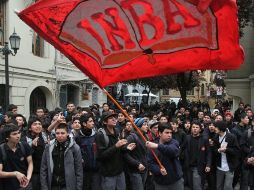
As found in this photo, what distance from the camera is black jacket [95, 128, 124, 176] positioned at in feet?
21.8

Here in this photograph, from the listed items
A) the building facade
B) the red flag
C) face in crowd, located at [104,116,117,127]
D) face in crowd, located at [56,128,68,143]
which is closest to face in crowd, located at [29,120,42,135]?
face in crowd, located at [56,128,68,143]

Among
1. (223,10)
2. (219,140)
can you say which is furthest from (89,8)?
(219,140)

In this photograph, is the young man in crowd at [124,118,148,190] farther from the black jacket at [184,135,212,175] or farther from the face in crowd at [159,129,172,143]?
the black jacket at [184,135,212,175]

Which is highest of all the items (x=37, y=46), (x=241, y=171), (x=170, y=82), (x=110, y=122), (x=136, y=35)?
(x=37, y=46)

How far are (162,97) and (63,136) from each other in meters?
58.4

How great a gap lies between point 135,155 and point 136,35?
2.77m

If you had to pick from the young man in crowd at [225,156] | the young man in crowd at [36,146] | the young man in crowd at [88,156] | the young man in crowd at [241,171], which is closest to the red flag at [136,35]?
the young man in crowd at [36,146]

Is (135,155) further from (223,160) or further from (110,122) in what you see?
(223,160)

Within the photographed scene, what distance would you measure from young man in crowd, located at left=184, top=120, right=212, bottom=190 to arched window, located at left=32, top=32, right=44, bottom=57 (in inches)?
504

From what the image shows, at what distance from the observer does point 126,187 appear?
7703mm

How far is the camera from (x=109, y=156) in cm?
666

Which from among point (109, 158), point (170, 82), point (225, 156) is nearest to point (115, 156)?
point (109, 158)

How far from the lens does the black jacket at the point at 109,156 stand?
21.8 feet

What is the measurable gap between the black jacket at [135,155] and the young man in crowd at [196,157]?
4.30 feet
